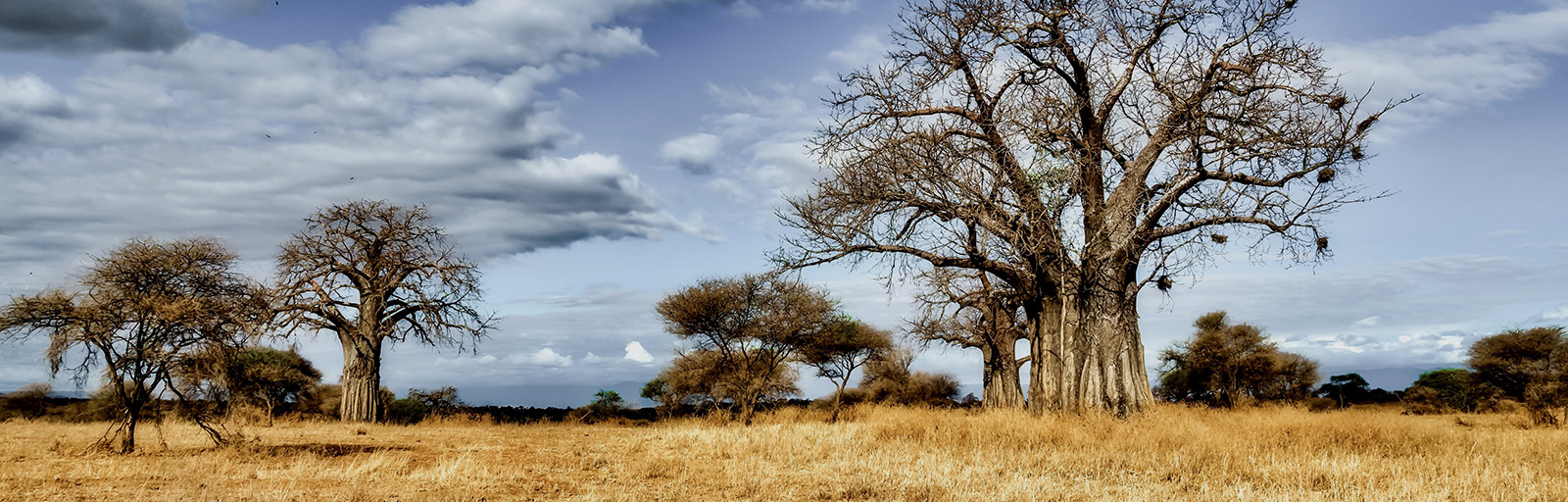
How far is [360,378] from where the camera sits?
23.0m

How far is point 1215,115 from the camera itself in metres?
14.1

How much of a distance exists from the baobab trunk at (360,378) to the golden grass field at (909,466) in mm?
8884

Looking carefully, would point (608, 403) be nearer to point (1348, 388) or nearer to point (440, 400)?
point (440, 400)

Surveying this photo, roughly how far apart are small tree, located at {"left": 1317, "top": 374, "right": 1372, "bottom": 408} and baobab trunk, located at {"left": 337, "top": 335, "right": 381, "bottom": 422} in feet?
118

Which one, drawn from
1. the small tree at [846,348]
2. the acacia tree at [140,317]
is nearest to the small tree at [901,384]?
→ the small tree at [846,348]

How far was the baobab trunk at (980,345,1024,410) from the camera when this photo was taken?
2634 cm

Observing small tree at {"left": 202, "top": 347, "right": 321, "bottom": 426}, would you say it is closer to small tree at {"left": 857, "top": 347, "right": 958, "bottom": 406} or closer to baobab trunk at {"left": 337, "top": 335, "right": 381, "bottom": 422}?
baobab trunk at {"left": 337, "top": 335, "right": 381, "bottom": 422}

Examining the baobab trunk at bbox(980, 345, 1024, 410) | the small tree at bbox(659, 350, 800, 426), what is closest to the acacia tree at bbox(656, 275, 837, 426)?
the small tree at bbox(659, 350, 800, 426)

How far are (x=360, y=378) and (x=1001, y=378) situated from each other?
18.3 metres

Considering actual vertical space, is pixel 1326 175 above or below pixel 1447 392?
above

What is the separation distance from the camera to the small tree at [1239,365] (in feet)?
112

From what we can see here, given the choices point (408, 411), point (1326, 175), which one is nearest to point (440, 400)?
point (408, 411)

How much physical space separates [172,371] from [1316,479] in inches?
550

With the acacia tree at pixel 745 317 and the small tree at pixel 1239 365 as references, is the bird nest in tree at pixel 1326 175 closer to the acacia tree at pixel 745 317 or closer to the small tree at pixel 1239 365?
the acacia tree at pixel 745 317
